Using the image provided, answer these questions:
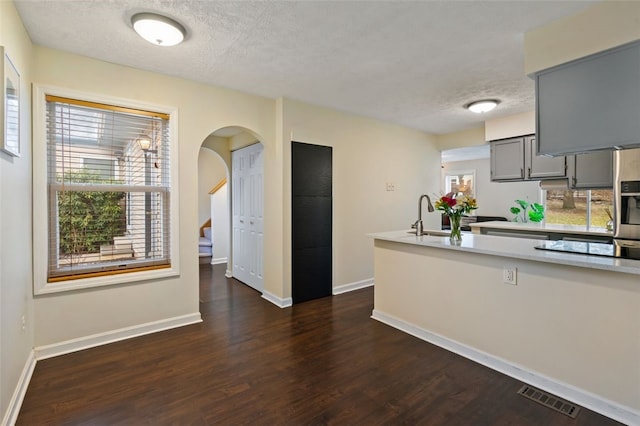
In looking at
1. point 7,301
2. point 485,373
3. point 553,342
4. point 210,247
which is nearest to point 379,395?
point 485,373

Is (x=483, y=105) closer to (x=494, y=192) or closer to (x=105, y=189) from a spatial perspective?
(x=105, y=189)

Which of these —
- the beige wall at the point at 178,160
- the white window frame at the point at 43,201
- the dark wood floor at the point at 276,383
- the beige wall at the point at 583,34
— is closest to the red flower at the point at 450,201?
the beige wall at the point at 583,34

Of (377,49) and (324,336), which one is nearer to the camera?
(377,49)

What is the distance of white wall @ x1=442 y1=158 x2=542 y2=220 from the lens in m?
8.17

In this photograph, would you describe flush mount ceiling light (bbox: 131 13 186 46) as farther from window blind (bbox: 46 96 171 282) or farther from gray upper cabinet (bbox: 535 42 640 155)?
gray upper cabinet (bbox: 535 42 640 155)

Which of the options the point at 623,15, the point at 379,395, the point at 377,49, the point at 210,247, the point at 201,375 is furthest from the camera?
the point at 210,247

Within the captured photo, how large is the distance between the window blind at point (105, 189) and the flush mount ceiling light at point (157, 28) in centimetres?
95

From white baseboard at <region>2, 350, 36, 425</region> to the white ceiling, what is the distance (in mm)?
2480

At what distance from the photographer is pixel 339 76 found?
3.22 meters

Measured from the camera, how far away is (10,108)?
1.94m

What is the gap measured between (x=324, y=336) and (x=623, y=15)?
126 inches

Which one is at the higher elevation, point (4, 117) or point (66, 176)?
point (4, 117)

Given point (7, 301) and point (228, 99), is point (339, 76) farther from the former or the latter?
point (7, 301)

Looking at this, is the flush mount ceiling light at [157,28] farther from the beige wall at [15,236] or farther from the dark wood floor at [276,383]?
the dark wood floor at [276,383]
